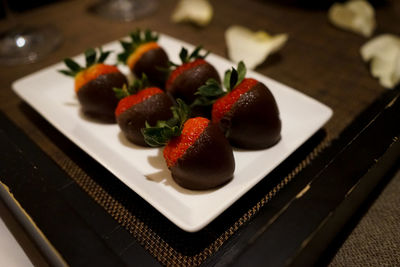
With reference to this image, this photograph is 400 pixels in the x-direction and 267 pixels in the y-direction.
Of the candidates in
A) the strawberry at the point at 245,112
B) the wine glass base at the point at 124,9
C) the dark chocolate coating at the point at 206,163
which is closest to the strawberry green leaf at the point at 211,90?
the strawberry at the point at 245,112

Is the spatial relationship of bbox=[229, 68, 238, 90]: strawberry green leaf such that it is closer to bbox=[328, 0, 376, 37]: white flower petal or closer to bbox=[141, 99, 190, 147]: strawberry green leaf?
bbox=[141, 99, 190, 147]: strawberry green leaf

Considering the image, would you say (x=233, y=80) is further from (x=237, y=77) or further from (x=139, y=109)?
(x=139, y=109)

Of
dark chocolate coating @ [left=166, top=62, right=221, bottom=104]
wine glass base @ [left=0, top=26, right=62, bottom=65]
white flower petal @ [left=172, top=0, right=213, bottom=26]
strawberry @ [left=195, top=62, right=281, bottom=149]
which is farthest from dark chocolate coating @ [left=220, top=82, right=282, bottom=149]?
wine glass base @ [left=0, top=26, right=62, bottom=65]

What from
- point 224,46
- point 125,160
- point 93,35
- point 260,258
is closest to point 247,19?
point 224,46

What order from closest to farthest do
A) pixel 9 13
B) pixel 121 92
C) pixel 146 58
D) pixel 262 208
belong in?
1. pixel 262 208
2. pixel 121 92
3. pixel 146 58
4. pixel 9 13

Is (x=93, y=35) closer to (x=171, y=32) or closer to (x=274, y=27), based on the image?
(x=171, y=32)

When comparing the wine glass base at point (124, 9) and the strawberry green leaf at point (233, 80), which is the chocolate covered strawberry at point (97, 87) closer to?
the strawberry green leaf at point (233, 80)

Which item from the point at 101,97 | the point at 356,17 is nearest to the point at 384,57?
the point at 356,17
